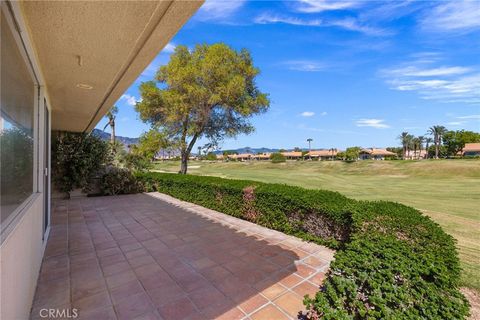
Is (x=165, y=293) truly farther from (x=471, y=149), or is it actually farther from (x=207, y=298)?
(x=471, y=149)

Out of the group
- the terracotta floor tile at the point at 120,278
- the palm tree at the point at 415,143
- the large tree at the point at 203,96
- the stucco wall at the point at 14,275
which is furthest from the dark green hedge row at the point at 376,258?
the palm tree at the point at 415,143

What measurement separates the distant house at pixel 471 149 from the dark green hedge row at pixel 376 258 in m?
73.9

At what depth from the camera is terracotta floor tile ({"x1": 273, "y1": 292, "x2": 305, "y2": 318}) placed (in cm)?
254

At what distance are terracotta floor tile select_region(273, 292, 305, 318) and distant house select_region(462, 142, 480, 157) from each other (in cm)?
7587

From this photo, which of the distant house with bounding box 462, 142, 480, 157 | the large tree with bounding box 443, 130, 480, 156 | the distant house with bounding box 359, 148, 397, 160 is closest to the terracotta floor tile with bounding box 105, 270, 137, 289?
the large tree with bounding box 443, 130, 480, 156

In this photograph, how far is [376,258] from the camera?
6.63 ft

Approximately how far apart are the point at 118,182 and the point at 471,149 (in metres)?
77.4

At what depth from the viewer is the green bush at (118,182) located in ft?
33.5

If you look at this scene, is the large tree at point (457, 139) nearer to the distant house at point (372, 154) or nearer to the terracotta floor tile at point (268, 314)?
the distant house at point (372, 154)

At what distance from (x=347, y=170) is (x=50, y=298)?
42.3m

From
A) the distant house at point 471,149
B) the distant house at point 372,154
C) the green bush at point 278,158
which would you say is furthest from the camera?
the distant house at point 372,154

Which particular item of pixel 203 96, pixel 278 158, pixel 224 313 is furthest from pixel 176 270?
pixel 278 158

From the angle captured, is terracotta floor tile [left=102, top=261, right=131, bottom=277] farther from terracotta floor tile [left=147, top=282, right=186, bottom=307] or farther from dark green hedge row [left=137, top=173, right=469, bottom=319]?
dark green hedge row [left=137, top=173, right=469, bottom=319]

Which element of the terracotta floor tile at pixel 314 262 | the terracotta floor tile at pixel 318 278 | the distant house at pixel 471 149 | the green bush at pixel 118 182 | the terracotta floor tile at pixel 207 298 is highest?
the distant house at pixel 471 149
